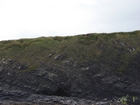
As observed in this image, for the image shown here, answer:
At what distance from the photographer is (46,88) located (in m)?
48.8

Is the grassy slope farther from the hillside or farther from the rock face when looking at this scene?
the rock face

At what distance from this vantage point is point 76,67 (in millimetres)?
50750

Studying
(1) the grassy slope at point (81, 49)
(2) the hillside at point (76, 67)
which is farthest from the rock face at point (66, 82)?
(1) the grassy slope at point (81, 49)

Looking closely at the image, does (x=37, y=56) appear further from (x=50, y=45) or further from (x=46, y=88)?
(x=46, y=88)

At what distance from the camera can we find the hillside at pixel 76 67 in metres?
48.2

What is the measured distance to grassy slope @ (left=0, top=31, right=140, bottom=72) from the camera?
5225cm

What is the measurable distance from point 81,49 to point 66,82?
764cm

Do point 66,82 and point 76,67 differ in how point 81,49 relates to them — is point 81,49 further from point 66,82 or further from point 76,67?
point 66,82

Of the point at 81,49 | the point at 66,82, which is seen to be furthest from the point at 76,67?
the point at 81,49

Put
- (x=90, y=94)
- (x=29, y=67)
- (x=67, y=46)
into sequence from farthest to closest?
(x=67, y=46)
(x=29, y=67)
(x=90, y=94)

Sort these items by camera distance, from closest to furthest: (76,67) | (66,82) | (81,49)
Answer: (66,82) → (76,67) → (81,49)

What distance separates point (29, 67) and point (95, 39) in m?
12.9

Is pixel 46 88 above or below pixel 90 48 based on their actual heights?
below

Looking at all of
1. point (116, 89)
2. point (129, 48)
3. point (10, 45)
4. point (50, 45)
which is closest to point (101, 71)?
point (116, 89)
